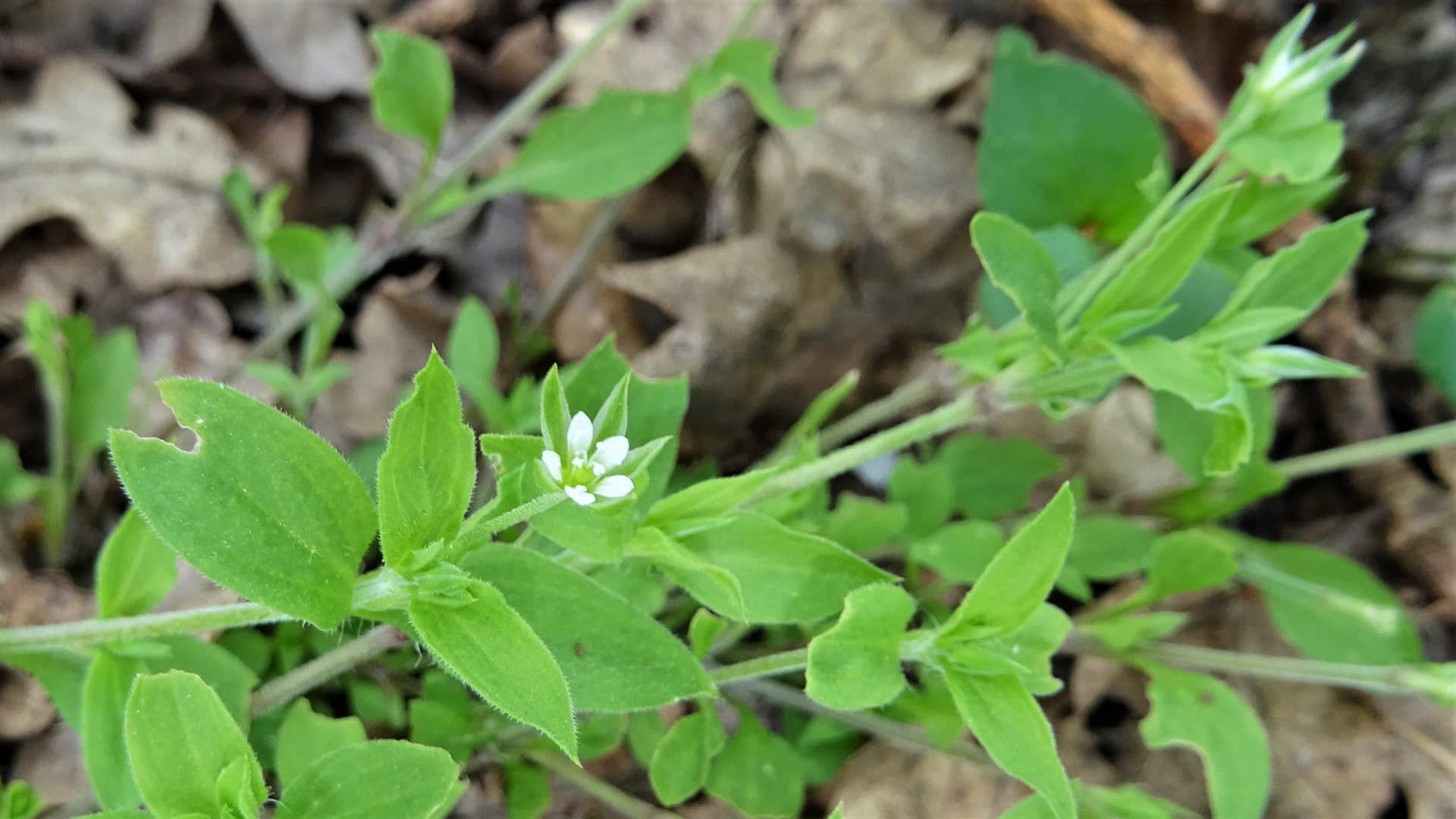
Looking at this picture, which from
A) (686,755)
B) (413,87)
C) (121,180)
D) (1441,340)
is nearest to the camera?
(686,755)

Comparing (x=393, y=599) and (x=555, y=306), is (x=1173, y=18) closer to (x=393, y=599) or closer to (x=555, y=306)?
(x=555, y=306)

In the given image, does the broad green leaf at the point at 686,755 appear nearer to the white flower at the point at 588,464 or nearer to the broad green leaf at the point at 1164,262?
the white flower at the point at 588,464

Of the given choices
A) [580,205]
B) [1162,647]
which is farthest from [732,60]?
[1162,647]

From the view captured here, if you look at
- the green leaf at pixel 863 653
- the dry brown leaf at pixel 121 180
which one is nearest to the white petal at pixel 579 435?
the green leaf at pixel 863 653

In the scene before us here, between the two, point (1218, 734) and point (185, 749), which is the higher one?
point (185, 749)

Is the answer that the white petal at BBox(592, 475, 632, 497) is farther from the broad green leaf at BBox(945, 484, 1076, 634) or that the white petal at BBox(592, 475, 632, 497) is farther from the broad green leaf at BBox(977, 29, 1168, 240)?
the broad green leaf at BBox(977, 29, 1168, 240)

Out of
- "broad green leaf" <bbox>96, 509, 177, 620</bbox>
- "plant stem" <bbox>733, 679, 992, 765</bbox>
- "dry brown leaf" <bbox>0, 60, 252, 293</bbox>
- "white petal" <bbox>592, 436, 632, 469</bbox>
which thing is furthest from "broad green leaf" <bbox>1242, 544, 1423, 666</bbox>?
"dry brown leaf" <bbox>0, 60, 252, 293</bbox>

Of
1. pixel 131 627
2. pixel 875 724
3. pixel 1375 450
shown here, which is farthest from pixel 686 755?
pixel 1375 450

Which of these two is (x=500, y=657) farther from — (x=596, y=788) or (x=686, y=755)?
(x=596, y=788)
